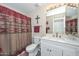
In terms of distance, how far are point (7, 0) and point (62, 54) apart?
1153 millimetres

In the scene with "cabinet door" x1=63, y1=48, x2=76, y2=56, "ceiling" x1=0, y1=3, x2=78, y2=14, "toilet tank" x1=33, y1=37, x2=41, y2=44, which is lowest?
"cabinet door" x1=63, y1=48, x2=76, y2=56

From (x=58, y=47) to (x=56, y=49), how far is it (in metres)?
0.04

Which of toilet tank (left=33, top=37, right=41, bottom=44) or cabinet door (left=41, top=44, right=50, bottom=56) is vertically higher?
toilet tank (left=33, top=37, right=41, bottom=44)

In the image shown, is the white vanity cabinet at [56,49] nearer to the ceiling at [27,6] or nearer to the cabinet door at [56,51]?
the cabinet door at [56,51]

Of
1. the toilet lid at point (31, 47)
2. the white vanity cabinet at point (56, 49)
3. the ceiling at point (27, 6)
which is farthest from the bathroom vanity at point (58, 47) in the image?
the ceiling at point (27, 6)

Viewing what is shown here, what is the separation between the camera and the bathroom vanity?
1653 millimetres

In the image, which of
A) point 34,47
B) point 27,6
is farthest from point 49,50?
point 27,6

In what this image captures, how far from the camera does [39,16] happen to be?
1.80 metres

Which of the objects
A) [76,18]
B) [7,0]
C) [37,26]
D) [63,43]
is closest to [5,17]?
[7,0]

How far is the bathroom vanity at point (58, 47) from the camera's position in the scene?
65.1 inches

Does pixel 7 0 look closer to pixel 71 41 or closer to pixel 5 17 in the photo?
pixel 5 17

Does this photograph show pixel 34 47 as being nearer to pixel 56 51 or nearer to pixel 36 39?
pixel 36 39

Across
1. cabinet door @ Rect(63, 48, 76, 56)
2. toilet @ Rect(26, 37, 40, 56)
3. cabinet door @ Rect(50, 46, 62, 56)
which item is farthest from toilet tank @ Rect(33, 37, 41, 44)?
cabinet door @ Rect(63, 48, 76, 56)

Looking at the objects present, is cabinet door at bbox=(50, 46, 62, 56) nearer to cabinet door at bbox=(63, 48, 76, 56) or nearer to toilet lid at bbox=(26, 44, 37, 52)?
cabinet door at bbox=(63, 48, 76, 56)
